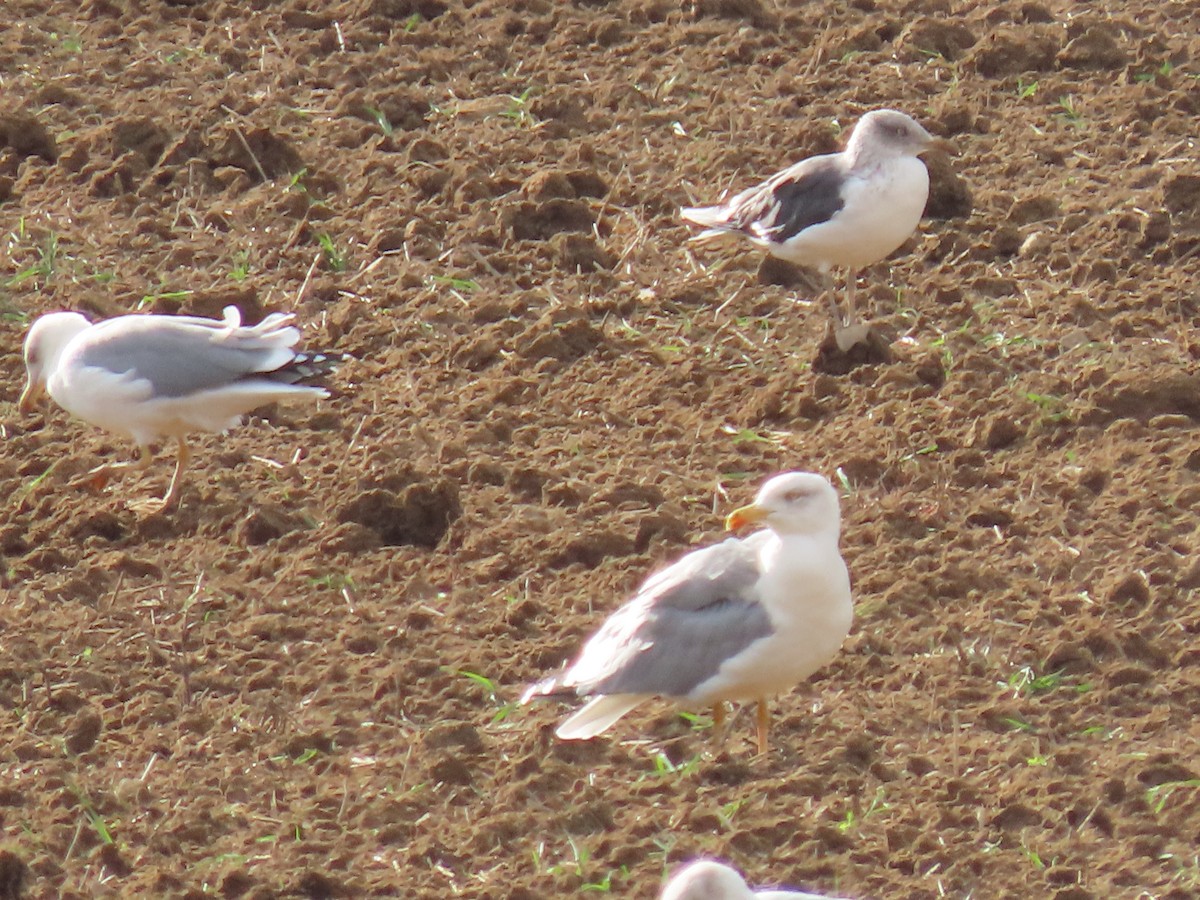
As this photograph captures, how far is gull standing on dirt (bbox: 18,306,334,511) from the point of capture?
283 inches

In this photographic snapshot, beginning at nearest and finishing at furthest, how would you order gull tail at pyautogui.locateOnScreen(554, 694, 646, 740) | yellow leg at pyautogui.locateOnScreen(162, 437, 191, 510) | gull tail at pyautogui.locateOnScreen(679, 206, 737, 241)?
gull tail at pyautogui.locateOnScreen(554, 694, 646, 740), yellow leg at pyautogui.locateOnScreen(162, 437, 191, 510), gull tail at pyautogui.locateOnScreen(679, 206, 737, 241)

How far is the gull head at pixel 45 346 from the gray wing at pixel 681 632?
2.72 m

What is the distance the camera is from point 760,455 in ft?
23.4

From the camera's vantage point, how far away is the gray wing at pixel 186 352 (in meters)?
7.20

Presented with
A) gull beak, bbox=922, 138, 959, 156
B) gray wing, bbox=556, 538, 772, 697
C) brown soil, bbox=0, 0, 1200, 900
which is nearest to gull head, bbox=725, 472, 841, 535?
gray wing, bbox=556, 538, 772, 697

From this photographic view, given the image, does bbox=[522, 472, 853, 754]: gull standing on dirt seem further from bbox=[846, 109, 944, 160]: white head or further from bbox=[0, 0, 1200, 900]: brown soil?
bbox=[846, 109, 944, 160]: white head

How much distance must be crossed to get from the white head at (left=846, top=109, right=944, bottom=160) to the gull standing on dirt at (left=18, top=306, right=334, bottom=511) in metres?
2.12

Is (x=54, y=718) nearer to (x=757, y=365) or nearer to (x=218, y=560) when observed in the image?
(x=218, y=560)

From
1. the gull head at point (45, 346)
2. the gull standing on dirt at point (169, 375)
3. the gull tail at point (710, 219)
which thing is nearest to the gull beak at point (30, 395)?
the gull head at point (45, 346)

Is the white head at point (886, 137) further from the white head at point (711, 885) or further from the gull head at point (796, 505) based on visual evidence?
the white head at point (711, 885)

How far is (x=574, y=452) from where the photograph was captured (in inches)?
282

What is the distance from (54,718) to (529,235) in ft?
10.9

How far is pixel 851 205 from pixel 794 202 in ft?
1.03

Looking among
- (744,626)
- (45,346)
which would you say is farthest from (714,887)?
(45,346)
